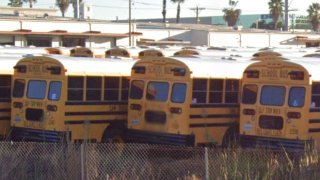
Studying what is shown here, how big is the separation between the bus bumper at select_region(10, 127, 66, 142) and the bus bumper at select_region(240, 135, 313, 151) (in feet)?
13.4

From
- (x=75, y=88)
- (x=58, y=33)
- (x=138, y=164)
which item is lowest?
(x=138, y=164)

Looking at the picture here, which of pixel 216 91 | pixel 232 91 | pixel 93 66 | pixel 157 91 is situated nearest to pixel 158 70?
pixel 157 91

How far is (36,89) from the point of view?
51.9 ft

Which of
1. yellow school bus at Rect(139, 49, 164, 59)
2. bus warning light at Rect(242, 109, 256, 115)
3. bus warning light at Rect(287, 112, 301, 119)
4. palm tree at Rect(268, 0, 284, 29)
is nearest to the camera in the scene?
bus warning light at Rect(287, 112, 301, 119)

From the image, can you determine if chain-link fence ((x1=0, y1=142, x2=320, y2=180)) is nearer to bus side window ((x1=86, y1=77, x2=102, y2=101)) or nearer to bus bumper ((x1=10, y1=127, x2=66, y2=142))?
bus bumper ((x1=10, y1=127, x2=66, y2=142))

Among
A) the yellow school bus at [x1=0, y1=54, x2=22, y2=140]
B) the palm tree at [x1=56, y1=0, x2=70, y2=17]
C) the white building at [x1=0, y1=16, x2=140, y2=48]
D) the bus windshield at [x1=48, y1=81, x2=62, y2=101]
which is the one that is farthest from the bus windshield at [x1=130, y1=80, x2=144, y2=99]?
the palm tree at [x1=56, y1=0, x2=70, y2=17]

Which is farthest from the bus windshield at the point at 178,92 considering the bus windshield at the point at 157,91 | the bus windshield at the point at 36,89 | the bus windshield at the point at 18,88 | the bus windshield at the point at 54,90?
the bus windshield at the point at 18,88

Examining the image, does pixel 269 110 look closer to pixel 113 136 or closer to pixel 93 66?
pixel 113 136

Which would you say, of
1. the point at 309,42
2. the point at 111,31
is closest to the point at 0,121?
the point at 111,31

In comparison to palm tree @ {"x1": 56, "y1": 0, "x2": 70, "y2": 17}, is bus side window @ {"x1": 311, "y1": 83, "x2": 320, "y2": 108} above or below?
below

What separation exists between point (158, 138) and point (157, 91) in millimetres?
1081

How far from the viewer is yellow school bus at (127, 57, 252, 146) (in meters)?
15.0

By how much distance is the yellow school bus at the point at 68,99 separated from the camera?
15.2 meters

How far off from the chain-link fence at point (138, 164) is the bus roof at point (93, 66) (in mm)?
2591
